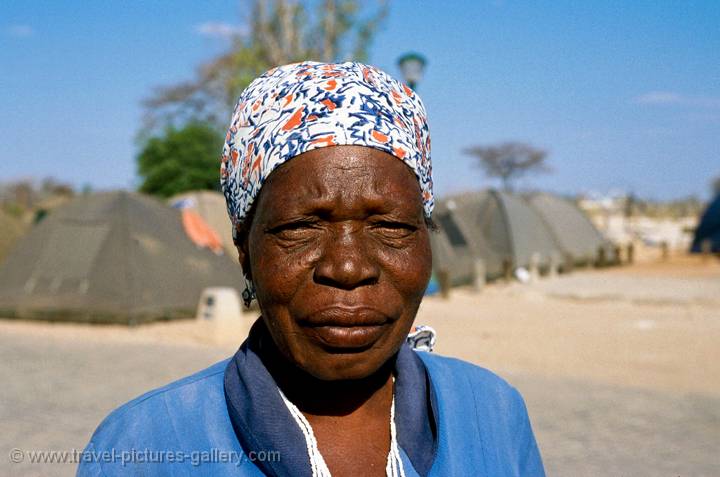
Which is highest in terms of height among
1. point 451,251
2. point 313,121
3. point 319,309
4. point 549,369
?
point 313,121

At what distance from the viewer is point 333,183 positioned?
1332 mm

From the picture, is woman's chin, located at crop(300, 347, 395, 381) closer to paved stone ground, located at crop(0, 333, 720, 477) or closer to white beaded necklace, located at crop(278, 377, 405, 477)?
white beaded necklace, located at crop(278, 377, 405, 477)

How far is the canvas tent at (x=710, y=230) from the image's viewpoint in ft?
93.3

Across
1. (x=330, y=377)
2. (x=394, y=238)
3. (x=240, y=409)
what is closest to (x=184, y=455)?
(x=240, y=409)

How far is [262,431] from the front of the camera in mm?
→ 1344

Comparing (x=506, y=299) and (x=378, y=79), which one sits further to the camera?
(x=506, y=299)

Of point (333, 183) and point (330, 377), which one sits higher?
point (333, 183)

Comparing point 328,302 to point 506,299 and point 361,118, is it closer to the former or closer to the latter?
point 361,118

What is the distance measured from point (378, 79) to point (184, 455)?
793 millimetres

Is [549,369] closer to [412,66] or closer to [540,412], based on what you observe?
[540,412]

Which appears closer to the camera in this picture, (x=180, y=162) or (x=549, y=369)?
(x=549, y=369)

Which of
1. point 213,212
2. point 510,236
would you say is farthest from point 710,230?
point 213,212

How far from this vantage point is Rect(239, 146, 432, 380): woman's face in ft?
4.34

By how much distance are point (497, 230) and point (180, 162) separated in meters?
11.2
